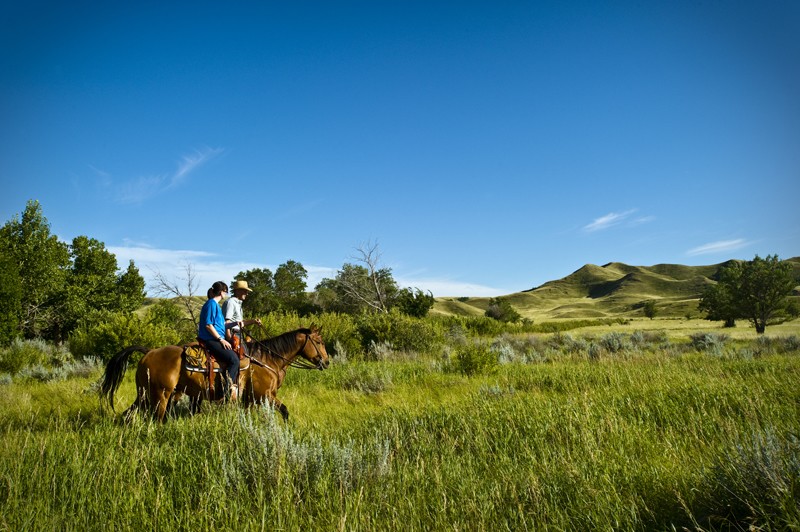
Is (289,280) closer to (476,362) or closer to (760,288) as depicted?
(476,362)

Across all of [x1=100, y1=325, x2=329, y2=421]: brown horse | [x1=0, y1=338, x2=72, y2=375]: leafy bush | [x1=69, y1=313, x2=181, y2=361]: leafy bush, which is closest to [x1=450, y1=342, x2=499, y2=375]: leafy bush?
[x1=100, y1=325, x2=329, y2=421]: brown horse

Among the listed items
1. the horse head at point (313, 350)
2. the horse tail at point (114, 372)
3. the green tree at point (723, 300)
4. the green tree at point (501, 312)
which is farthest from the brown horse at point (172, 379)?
the green tree at point (723, 300)

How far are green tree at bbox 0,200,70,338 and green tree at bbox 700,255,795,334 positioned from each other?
2458 inches

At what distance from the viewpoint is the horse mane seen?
777 centimetres

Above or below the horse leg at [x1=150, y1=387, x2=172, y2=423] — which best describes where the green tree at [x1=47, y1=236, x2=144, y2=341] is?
above

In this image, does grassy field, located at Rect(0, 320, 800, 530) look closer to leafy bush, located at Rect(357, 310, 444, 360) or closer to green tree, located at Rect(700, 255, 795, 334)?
leafy bush, located at Rect(357, 310, 444, 360)

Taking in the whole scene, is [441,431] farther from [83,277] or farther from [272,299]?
[272,299]

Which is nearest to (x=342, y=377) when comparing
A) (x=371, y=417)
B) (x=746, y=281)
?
(x=371, y=417)

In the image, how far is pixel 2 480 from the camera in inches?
126

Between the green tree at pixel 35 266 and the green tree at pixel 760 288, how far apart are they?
62429mm

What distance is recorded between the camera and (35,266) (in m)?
26.8

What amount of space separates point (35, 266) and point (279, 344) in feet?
95.8

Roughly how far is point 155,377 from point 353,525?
16.2 ft

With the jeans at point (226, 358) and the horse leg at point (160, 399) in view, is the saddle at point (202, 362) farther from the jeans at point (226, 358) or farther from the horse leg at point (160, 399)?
the horse leg at point (160, 399)
